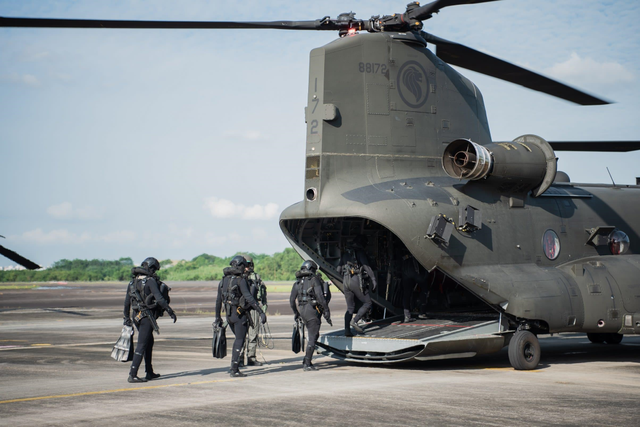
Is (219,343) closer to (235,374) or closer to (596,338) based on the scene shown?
(235,374)

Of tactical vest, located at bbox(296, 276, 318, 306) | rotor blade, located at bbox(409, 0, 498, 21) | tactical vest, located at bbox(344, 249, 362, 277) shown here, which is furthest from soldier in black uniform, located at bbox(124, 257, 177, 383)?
rotor blade, located at bbox(409, 0, 498, 21)

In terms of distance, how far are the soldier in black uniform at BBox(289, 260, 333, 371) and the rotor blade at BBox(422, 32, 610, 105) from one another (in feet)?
16.8

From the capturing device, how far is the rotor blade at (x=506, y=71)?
12570 millimetres

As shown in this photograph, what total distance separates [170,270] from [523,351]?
99.9 meters

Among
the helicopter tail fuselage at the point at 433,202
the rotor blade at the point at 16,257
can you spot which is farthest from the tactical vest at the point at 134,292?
the rotor blade at the point at 16,257

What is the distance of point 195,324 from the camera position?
24.1m

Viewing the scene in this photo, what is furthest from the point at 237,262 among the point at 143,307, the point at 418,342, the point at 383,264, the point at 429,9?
the point at 429,9

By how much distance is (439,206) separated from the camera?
12109mm

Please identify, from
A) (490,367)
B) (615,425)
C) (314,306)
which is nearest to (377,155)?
(314,306)

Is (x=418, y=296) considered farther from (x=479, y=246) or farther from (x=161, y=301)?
(x=161, y=301)

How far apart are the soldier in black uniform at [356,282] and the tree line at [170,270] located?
5488cm

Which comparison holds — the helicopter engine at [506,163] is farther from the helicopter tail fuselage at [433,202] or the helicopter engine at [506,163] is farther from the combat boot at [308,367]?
the combat boot at [308,367]

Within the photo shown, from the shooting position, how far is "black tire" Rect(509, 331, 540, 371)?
37.9 feet

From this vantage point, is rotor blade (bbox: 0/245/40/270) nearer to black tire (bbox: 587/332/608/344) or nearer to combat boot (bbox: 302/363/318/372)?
combat boot (bbox: 302/363/318/372)
